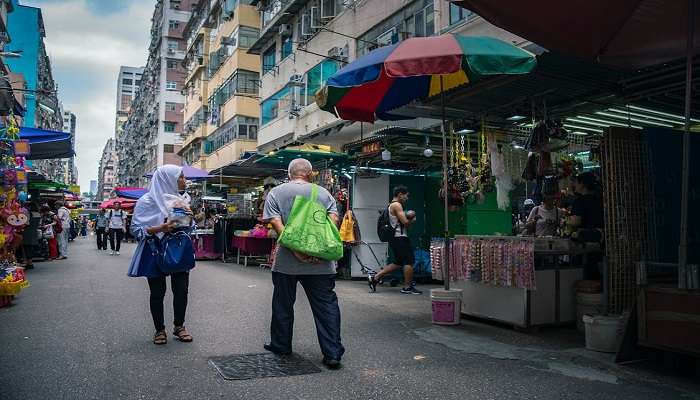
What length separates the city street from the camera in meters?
3.95

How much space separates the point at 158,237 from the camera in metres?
5.40

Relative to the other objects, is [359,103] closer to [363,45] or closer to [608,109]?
[608,109]

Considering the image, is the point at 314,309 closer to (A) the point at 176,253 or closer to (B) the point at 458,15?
(A) the point at 176,253

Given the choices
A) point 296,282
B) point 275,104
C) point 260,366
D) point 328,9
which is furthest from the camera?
point 275,104

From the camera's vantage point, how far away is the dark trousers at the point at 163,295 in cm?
531

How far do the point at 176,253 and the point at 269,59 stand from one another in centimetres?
2247

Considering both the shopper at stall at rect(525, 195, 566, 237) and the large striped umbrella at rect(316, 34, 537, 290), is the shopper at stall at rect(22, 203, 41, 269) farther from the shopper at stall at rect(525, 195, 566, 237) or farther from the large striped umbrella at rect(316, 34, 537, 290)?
the shopper at stall at rect(525, 195, 566, 237)

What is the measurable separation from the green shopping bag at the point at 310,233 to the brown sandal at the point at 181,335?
1.61 metres

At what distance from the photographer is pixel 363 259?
455 inches

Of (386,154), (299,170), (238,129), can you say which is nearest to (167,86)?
(238,129)

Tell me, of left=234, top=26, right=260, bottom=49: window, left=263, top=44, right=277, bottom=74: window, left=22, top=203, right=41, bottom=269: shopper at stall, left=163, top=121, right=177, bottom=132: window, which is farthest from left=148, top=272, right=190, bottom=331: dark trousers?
left=163, top=121, right=177, bottom=132: window

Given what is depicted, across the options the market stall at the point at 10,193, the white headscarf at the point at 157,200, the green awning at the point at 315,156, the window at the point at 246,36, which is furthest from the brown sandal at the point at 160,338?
the window at the point at 246,36

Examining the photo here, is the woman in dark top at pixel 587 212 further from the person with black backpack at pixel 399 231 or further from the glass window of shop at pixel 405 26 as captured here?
the glass window of shop at pixel 405 26

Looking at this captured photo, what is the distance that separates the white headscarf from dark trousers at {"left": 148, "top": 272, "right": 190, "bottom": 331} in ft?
1.91
